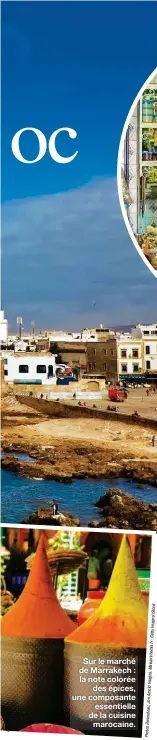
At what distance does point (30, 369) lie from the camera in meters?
3.59

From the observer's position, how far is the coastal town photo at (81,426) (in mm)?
3463

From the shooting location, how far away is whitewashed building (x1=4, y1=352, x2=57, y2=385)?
3.53 meters

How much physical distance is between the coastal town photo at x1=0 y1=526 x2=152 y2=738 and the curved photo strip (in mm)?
1095

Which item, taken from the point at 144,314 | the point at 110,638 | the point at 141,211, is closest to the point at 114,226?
the point at 141,211

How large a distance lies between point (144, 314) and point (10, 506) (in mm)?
880

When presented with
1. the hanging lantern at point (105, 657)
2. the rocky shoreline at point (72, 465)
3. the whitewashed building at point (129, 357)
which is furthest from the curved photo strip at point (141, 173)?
the hanging lantern at point (105, 657)

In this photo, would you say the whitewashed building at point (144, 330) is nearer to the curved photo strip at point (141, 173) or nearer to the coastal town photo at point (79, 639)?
the curved photo strip at point (141, 173)

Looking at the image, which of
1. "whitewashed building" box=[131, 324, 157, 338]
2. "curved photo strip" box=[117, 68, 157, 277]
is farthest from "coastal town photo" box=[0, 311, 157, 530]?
"curved photo strip" box=[117, 68, 157, 277]

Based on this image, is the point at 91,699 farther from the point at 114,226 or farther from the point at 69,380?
the point at 114,226

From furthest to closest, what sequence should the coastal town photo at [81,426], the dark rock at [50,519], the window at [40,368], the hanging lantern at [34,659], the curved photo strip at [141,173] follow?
the window at [40,368]
the coastal town photo at [81,426]
the dark rock at [50,519]
the curved photo strip at [141,173]
the hanging lantern at [34,659]

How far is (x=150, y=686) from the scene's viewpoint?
2.73m

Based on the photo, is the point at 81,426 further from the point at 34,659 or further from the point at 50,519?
the point at 34,659

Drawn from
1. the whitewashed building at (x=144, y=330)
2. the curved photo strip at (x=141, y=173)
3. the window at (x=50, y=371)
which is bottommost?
the window at (x=50, y=371)

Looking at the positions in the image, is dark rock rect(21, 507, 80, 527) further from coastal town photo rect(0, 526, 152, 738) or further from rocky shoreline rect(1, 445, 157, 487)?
coastal town photo rect(0, 526, 152, 738)
